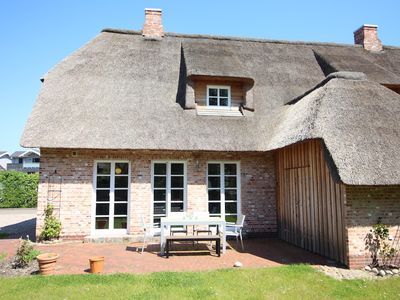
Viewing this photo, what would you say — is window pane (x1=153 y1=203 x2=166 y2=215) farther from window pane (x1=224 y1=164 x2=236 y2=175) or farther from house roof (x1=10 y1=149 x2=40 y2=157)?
house roof (x1=10 y1=149 x2=40 y2=157)

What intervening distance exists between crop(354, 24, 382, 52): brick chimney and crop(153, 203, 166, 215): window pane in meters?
12.8

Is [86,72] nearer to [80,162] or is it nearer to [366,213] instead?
[80,162]

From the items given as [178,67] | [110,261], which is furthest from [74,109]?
[110,261]

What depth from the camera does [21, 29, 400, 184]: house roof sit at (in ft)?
25.8

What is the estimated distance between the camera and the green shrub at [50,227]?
9641mm

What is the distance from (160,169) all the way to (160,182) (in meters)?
0.42

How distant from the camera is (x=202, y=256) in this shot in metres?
8.38

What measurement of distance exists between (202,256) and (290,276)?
2.63 m

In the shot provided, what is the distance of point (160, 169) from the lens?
10.7 meters

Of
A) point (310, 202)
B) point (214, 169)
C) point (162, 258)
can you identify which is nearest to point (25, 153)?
point (214, 169)

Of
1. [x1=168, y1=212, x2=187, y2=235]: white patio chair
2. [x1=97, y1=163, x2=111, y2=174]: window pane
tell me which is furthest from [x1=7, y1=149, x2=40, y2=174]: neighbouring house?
[x1=168, y1=212, x2=187, y2=235]: white patio chair

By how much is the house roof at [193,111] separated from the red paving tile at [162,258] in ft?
9.13

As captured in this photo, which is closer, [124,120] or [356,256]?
[356,256]

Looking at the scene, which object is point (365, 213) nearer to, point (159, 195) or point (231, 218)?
point (231, 218)
